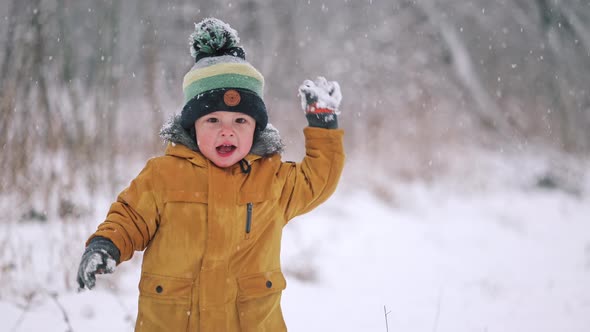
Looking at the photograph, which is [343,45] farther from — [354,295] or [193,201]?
[193,201]

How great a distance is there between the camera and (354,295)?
3.78 m

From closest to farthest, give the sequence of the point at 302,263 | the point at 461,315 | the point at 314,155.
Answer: the point at 314,155 < the point at 461,315 < the point at 302,263

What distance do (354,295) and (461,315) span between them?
0.81m

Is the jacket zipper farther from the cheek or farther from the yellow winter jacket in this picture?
the cheek

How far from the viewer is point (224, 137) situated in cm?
176

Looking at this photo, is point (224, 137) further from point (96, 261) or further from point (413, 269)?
point (413, 269)

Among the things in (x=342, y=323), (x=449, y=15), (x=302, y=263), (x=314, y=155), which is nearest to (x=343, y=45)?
(x=449, y=15)

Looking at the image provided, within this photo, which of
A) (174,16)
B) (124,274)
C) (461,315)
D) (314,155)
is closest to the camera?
(314,155)

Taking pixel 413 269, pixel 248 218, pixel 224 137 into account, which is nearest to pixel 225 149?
pixel 224 137

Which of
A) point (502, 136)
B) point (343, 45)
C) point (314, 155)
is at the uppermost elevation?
point (343, 45)

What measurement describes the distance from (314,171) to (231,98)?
426 millimetres

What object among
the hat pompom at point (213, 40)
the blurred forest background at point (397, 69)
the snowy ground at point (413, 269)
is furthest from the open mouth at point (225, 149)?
the blurred forest background at point (397, 69)

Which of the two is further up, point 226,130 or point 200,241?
point 226,130

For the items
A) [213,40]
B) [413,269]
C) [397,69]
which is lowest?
[413,269]
